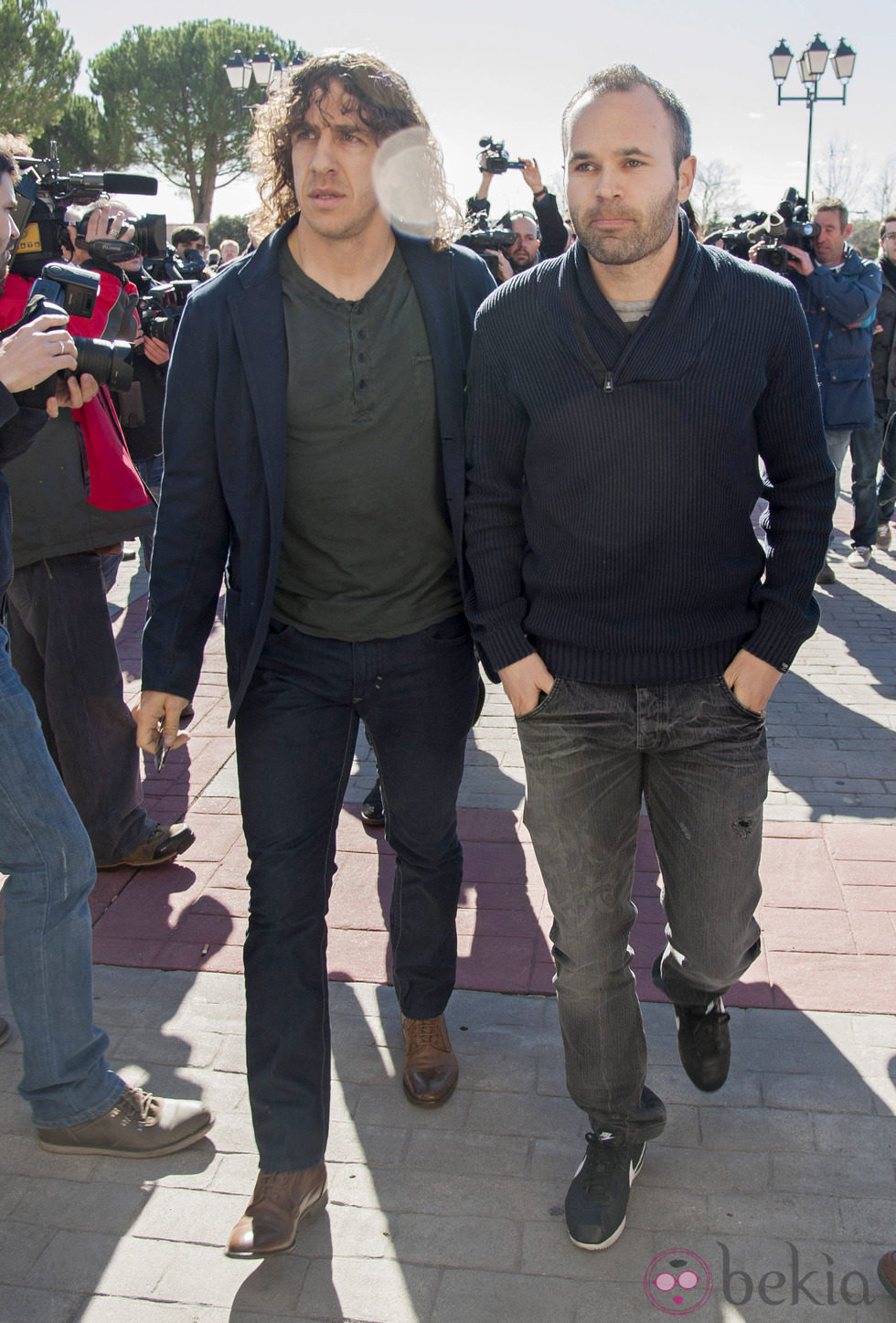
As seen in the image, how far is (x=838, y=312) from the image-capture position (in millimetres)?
7148

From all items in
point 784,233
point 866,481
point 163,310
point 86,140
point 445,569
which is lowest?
point 866,481

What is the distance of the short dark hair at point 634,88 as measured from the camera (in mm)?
2240

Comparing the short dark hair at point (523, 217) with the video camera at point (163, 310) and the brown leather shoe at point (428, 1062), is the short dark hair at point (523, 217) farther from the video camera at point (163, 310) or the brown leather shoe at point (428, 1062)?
the brown leather shoe at point (428, 1062)

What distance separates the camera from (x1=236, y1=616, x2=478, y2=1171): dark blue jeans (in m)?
2.46

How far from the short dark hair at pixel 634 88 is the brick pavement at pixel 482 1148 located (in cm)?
205

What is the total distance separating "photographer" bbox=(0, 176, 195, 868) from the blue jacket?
4610 millimetres

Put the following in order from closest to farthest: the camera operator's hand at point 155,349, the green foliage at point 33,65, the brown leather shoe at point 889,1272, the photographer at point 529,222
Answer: the brown leather shoe at point 889,1272 < the camera operator's hand at point 155,349 < the photographer at point 529,222 < the green foliage at point 33,65

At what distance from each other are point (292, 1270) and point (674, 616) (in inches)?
58.0

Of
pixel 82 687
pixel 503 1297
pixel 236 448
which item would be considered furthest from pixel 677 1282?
pixel 82 687

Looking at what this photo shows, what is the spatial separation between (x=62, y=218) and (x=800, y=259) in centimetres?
433

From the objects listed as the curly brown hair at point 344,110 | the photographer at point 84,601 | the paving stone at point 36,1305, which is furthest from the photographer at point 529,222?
the paving stone at point 36,1305

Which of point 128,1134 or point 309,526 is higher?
point 309,526

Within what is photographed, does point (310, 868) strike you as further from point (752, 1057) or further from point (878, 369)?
point (878, 369)
